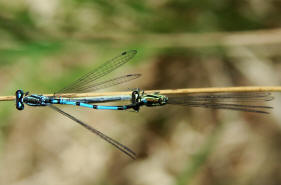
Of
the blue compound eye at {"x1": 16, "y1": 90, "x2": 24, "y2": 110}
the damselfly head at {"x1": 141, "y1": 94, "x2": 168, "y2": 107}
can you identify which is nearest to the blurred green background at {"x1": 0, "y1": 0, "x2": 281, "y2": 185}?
the blue compound eye at {"x1": 16, "y1": 90, "x2": 24, "y2": 110}

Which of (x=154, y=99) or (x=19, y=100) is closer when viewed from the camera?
(x=154, y=99)

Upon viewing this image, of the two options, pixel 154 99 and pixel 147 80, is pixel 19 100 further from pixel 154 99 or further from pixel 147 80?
pixel 147 80

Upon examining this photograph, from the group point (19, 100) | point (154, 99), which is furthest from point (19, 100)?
point (154, 99)

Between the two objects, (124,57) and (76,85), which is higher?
(124,57)

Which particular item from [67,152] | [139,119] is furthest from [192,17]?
[67,152]

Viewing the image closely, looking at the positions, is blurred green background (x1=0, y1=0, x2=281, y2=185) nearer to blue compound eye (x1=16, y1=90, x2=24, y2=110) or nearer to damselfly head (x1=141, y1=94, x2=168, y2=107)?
blue compound eye (x1=16, y1=90, x2=24, y2=110)

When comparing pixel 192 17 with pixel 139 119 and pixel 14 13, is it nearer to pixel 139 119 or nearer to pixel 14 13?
pixel 139 119

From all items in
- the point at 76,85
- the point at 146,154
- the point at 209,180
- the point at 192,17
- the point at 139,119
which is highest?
the point at 192,17

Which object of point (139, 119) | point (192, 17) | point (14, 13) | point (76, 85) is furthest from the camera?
point (139, 119)
